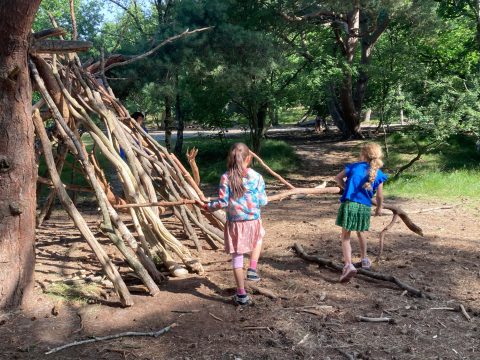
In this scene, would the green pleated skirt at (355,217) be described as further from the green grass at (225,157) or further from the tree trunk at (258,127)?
the tree trunk at (258,127)

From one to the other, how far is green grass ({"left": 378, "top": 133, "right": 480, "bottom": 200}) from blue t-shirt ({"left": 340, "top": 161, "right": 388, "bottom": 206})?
5949 millimetres

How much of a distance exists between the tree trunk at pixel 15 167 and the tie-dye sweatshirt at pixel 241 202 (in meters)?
1.45

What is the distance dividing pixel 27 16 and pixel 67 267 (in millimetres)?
2456

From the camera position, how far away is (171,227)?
23.5 ft

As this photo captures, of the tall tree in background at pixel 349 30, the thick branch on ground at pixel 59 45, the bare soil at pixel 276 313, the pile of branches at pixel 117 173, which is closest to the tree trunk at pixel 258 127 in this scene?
the tall tree in background at pixel 349 30

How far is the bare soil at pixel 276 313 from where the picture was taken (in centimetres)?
344

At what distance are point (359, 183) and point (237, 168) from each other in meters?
1.21

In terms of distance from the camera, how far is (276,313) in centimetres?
398

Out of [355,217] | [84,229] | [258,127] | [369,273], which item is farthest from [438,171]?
[84,229]

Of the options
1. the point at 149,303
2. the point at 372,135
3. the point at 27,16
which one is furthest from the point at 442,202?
the point at 372,135

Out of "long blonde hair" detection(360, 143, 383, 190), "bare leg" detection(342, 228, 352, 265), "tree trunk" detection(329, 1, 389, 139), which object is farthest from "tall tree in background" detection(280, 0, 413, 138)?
"bare leg" detection(342, 228, 352, 265)

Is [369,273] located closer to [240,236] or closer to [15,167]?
[240,236]

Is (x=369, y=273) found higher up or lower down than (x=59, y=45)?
lower down

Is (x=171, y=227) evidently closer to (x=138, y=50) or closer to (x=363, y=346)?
(x=363, y=346)
